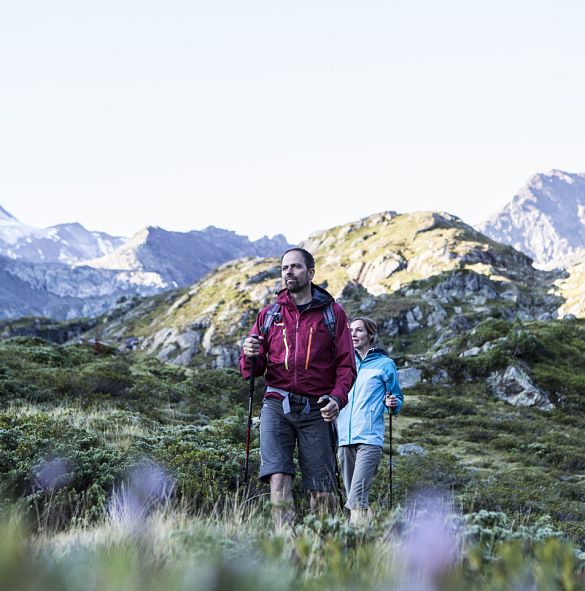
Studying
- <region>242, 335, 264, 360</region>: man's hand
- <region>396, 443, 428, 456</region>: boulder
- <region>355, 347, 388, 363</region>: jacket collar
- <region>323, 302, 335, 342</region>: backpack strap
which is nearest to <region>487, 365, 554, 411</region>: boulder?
<region>396, 443, 428, 456</region>: boulder

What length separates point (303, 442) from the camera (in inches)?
233

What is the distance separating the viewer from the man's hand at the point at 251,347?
581cm

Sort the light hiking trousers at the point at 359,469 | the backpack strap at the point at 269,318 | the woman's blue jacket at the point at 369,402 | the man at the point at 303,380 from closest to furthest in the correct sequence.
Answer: the man at the point at 303,380 → the backpack strap at the point at 269,318 → the light hiking trousers at the point at 359,469 → the woman's blue jacket at the point at 369,402

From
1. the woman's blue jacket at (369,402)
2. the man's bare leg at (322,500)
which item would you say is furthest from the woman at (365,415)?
the man's bare leg at (322,500)

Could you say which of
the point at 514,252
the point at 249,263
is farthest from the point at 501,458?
the point at 249,263

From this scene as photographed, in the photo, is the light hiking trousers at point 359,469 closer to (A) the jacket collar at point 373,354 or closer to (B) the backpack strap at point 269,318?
(A) the jacket collar at point 373,354

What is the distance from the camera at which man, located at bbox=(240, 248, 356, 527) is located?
580 centimetres

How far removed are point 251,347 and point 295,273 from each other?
2.93 ft

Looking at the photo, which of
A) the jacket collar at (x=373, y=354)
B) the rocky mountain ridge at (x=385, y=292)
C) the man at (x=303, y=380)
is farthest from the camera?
Answer: the rocky mountain ridge at (x=385, y=292)

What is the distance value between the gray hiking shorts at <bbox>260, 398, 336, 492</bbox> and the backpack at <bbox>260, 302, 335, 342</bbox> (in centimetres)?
78

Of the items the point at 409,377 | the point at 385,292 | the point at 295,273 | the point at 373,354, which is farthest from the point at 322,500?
the point at 385,292

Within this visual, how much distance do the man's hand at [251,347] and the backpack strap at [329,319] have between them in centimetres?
74

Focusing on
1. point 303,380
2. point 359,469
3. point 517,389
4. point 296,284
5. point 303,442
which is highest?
point 296,284

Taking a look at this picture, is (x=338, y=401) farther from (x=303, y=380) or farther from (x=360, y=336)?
(x=360, y=336)
